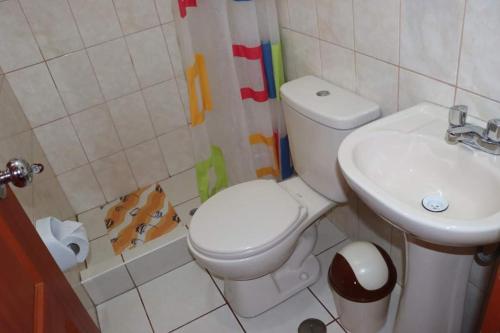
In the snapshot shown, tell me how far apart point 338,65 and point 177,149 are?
46.6 inches

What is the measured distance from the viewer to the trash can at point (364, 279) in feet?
4.72

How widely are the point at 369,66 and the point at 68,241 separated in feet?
3.49

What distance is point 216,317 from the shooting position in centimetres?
175

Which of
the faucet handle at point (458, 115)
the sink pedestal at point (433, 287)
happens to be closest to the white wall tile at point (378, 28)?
the faucet handle at point (458, 115)

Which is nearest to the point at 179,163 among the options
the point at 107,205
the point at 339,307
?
the point at 107,205

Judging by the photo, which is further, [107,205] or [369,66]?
[107,205]

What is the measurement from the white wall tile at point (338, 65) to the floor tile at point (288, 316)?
882 millimetres

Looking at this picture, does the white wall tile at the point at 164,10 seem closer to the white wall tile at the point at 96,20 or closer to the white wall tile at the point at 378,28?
the white wall tile at the point at 96,20

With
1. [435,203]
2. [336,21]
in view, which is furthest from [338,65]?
[435,203]

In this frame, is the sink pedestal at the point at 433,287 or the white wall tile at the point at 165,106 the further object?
the white wall tile at the point at 165,106

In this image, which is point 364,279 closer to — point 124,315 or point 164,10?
point 124,315

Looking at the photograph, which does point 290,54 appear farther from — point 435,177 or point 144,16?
point 435,177

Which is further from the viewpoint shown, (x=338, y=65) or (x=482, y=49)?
(x=338, y=65)

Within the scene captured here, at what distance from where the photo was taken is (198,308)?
1.80 metres
